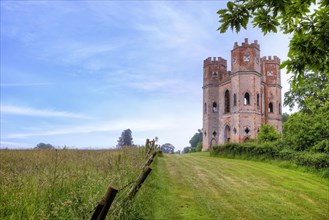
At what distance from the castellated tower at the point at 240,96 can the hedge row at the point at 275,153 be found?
521 inches

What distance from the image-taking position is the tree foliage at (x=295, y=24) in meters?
6.83

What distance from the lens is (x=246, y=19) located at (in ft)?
22.6

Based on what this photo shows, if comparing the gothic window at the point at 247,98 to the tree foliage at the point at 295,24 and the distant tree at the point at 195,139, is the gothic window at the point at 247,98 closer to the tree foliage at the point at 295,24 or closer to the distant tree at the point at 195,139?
the tree foliage at the point at 295,24

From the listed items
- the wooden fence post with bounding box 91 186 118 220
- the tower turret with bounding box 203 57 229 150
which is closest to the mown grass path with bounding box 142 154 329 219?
the wooden fence post with bounding box 91 186 118 220

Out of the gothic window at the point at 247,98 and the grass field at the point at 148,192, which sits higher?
the gothic window at the point at 247,98

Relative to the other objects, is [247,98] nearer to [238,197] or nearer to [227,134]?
[227,134]

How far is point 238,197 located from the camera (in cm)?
1224

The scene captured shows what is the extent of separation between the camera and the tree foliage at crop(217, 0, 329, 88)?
22.4ft

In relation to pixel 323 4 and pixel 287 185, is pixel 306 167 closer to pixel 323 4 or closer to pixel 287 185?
pixel 287 185

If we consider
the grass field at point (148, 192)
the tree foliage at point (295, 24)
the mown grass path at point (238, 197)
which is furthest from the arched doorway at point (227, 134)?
the tree foliage at point (295, 24)

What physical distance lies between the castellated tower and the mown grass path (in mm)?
31263

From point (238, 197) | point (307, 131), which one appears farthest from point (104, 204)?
point (307, 131)

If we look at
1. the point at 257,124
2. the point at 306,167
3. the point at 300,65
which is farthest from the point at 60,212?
the point at 257,124

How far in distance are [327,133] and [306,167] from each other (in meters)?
3.41
